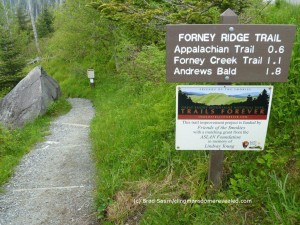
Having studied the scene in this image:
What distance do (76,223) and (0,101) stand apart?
10940 mm

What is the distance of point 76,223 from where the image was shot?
3965 mm

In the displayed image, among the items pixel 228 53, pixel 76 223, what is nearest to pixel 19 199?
pixel 76 223

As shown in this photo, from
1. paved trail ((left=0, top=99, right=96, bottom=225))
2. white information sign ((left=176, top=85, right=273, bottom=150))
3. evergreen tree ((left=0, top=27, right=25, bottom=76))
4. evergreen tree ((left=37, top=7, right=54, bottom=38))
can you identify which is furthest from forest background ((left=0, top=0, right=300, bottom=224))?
evergreen tree ((left=37, top=7, right=54, bottom=38))

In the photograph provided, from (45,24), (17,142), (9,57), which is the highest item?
(45,24)

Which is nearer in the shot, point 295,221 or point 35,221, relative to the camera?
point 295,221

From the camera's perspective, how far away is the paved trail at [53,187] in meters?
4.20

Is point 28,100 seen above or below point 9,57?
below

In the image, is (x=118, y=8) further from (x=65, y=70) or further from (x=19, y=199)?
(x=65, y=70)

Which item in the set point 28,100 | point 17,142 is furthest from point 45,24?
point 17,142

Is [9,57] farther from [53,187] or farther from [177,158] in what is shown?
[177,158]

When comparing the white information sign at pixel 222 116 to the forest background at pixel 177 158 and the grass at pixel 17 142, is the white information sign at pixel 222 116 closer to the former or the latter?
the forest background at pixel 177 158

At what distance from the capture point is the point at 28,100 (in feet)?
38.0

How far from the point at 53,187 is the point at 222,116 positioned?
3.63 meters

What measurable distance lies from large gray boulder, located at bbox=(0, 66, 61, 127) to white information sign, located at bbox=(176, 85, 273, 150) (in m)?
9.19
